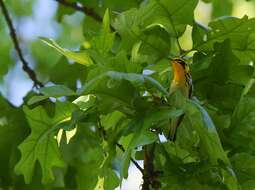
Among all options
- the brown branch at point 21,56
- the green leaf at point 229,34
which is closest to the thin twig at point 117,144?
the green leaf at point 229,34

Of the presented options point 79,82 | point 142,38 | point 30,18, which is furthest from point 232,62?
point 30,18

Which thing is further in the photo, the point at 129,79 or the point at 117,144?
the point at 117,144

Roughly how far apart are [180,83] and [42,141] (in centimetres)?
31

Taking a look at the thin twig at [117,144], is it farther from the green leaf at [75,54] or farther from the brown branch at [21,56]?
the brown branch at [21,56]

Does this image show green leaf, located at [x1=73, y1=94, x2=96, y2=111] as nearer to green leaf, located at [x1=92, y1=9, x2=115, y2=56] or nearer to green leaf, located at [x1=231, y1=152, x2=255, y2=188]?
green leaf, located at [x1=92, y1=9, x2=115, y2=56]

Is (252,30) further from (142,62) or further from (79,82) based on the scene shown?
(79,82)

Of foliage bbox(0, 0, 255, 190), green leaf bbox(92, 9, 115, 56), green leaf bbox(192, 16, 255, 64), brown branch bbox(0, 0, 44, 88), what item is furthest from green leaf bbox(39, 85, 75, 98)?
brown branch bbox(0, 0, 44, 88)

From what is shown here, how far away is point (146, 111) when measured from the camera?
1.04 metres

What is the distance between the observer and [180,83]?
1.06m

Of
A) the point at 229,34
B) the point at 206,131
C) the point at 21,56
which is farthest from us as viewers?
the point at 21,56

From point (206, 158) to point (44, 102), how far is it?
0.76m

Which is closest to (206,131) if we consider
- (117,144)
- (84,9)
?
(117,144)

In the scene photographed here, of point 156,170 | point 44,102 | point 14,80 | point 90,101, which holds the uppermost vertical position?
point 14,80

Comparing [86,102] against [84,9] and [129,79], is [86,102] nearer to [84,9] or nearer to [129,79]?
[129,79]
